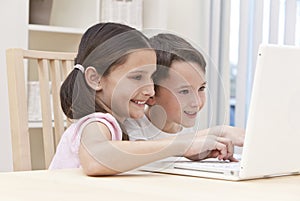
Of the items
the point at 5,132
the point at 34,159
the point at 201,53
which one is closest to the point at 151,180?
the point at 201,53

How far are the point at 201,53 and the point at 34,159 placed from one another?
1.65 metres

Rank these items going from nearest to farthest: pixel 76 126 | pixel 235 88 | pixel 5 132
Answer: pixel 76 126 → pixel 5 132 → pixel 235 88

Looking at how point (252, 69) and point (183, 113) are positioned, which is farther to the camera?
point (252, 69)

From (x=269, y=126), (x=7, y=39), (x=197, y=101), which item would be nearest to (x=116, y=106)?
(x=197, y=101)

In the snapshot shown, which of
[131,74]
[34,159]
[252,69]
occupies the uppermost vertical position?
[131,74]

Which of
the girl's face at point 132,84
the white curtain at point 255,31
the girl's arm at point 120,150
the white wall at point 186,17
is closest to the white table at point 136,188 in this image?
the girl's arm at point 120,150

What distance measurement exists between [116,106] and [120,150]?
83 mm

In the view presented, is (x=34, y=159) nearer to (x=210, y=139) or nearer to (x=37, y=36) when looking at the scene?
(x=37, y=36)

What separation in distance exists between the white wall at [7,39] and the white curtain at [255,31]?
3.28 feet

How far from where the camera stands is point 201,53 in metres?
1.12

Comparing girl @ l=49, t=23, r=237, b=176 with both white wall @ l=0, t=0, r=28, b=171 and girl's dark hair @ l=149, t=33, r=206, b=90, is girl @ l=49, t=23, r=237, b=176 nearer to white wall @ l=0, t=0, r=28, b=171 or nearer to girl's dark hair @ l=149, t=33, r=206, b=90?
girl's dark hair @ l=149, t=33, r=206, b=90

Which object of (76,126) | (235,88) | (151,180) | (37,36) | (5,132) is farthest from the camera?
(235,88)

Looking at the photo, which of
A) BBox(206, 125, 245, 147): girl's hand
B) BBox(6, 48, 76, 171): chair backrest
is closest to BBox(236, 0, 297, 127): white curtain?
BBox(6, 48, 76, 171): chair backrest

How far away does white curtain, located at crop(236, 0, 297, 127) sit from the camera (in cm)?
271
